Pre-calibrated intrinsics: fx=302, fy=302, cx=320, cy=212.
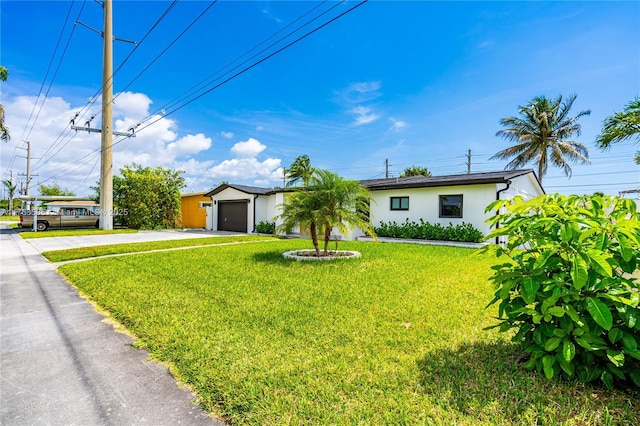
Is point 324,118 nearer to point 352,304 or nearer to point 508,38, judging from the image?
point 508,38

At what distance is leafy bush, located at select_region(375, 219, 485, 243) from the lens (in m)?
12.2

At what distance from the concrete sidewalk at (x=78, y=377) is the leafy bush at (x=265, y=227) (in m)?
13.5

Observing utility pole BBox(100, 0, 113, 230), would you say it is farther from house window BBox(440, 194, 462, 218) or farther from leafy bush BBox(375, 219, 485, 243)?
house window BBox(440, 194, 462, 218)

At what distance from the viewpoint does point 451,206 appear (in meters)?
13.1

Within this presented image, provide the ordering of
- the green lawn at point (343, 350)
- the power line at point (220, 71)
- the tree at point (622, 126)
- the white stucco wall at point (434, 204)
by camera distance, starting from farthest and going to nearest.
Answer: the white stucco wall at point (434, 204) < the tree at point (622, 126) < the power line at point (220, 71) < the green lawn at point (343, 350)

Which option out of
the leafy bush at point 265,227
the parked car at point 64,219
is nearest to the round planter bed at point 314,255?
the leafy bush at point 265,227

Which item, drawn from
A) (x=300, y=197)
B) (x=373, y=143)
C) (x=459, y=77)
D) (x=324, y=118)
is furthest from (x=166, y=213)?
(x=459, y=77)

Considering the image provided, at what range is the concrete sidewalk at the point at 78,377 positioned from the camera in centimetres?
231

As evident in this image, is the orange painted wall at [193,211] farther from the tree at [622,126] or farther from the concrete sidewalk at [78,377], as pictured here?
the tree at [622,126]

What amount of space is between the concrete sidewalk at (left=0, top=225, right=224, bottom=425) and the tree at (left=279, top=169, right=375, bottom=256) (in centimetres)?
520

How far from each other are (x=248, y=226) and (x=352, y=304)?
52.2ft

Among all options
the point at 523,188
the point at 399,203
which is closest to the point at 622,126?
the point at 523,188

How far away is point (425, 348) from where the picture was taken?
3.23m

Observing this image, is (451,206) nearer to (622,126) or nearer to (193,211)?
(622,126)
